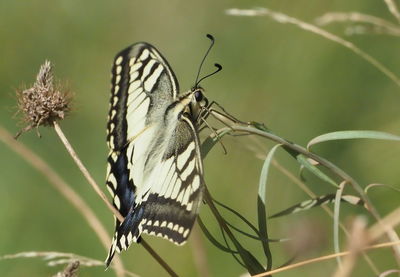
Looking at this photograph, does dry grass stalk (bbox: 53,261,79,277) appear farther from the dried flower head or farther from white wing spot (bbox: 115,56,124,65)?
white wing spot (bbox: 115,56,124,65)

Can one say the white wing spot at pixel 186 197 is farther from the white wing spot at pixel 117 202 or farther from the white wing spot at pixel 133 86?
the white wing spot at pixel 133 86

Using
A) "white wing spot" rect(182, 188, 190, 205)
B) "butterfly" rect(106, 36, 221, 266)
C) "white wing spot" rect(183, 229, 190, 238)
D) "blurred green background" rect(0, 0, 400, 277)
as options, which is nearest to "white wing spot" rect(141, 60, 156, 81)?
"butterfly" rect(106, 36, 221, 266)

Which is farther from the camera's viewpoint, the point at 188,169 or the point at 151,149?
the point at 151,149

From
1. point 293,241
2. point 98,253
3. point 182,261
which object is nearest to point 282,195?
point 182,261

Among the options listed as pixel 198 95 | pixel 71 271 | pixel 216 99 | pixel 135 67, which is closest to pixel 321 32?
pixel 198 95

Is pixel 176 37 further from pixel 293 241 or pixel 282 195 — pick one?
pixel 293 241

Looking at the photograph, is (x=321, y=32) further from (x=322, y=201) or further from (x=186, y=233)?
(x=186, y=233)
